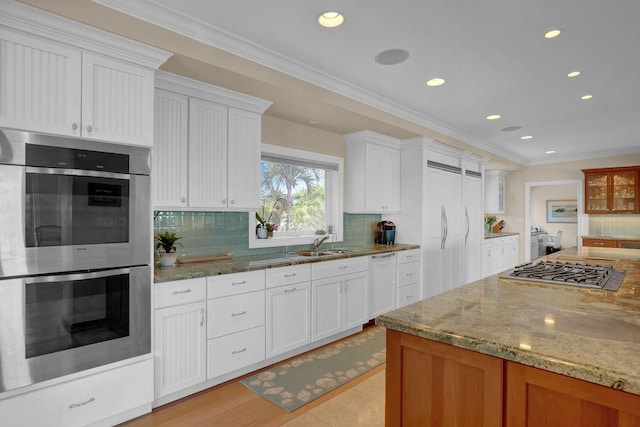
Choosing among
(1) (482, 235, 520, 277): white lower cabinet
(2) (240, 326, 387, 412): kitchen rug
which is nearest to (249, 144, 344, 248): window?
(2) (240, 326, 387, 412): kitchen rug

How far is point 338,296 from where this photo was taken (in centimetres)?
343

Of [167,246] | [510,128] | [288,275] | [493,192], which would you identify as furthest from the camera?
[493,192]

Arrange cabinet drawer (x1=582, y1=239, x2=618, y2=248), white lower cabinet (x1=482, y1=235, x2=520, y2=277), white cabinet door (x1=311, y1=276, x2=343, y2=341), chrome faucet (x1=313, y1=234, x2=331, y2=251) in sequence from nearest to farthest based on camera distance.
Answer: white cabinet door (x1=311, y1=276, x2=343, y2=341), chrome faucet (x1=313, y1=234, x2=331, y2=251), white lower cabinet (x1=482, y1=235, x2=520, y2=277), cabinet drawer (x1=582, y1=239, x2=618, y2=248)

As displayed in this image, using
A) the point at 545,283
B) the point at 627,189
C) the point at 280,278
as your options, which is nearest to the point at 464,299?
the point at 545,283

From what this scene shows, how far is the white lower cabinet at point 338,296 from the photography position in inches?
127

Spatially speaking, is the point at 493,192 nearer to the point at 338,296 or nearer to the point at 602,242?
the point at 602,242

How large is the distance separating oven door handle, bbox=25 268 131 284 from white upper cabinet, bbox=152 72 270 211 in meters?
0.62

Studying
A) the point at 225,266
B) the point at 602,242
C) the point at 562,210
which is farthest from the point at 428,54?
the point at 562,210

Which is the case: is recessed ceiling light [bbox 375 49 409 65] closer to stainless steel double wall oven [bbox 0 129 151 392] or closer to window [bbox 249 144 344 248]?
window [bbox 249 144 344 248]

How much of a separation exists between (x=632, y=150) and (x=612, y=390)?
7.56 metres

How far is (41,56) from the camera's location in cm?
176

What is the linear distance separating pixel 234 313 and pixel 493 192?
6.84 meters

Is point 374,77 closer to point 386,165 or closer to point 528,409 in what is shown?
point 386,165

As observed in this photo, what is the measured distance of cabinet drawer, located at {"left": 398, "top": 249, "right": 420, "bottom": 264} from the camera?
4258mm
